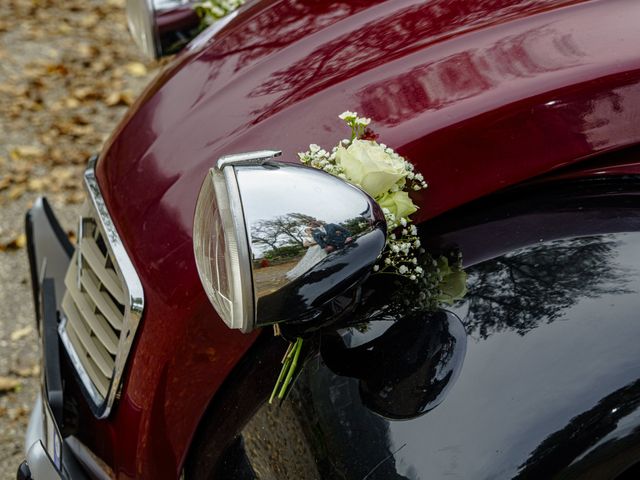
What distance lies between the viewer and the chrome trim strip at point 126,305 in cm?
181

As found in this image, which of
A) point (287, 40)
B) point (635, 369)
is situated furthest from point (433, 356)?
point (287, 40)

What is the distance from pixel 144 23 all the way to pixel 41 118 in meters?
2.58

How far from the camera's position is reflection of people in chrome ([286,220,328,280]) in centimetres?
137

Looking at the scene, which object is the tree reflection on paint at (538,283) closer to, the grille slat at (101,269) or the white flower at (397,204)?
the white flower at (397,204)

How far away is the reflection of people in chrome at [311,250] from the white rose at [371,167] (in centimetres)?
18

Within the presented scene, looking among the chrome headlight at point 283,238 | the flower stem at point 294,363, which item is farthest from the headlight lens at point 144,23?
the flower stem at point 294,363

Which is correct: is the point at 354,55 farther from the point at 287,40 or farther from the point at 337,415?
the point at 337,415

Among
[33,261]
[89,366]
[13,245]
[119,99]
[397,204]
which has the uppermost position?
[397,204]

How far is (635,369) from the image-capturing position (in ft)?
4.37

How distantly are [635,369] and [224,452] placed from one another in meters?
0.78

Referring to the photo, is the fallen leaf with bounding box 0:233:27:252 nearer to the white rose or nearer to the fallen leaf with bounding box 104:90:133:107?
the fallen leaf with bounding box 104:90:133:107

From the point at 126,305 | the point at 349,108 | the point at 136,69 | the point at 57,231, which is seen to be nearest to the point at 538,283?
the point at 349,108

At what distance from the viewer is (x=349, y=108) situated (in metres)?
1.73

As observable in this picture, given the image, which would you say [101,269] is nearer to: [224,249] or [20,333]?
[224,249]
